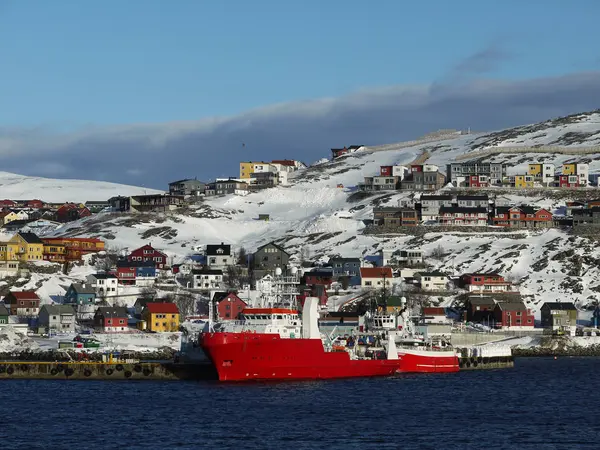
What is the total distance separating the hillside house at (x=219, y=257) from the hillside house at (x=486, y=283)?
2883cm

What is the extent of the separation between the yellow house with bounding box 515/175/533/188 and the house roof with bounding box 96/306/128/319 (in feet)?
244

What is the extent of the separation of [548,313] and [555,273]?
1389 cm

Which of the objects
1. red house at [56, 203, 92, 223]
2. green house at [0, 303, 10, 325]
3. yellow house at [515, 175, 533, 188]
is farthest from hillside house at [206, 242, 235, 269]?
yellow house at [515, 175, 533, 188]

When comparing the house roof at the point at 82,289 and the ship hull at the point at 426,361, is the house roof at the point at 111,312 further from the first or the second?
the ship hull at the point at 426,361

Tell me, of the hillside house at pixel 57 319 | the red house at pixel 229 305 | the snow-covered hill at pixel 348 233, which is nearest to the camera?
the hillside house at pixel 57 319

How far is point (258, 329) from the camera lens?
82.6m

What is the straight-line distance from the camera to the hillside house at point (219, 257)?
141250 mm

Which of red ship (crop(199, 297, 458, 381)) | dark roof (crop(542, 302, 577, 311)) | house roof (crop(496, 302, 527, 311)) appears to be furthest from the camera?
house roof (crop(496, 302, 527, 311))

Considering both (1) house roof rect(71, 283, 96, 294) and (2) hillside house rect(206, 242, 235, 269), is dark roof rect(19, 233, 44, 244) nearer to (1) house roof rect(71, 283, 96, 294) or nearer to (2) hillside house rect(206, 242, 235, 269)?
(2) hillside house rect(206, 242, 235, 269)

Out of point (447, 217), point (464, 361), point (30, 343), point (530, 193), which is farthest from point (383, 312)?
point (530, 193)

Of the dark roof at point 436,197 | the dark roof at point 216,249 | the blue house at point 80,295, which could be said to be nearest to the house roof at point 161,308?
the blue house at point 80,295

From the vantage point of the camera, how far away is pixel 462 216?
153 m

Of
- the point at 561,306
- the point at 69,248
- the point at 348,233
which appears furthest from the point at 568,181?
the point at 69,248

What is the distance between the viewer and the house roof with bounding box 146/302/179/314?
4500 inches
